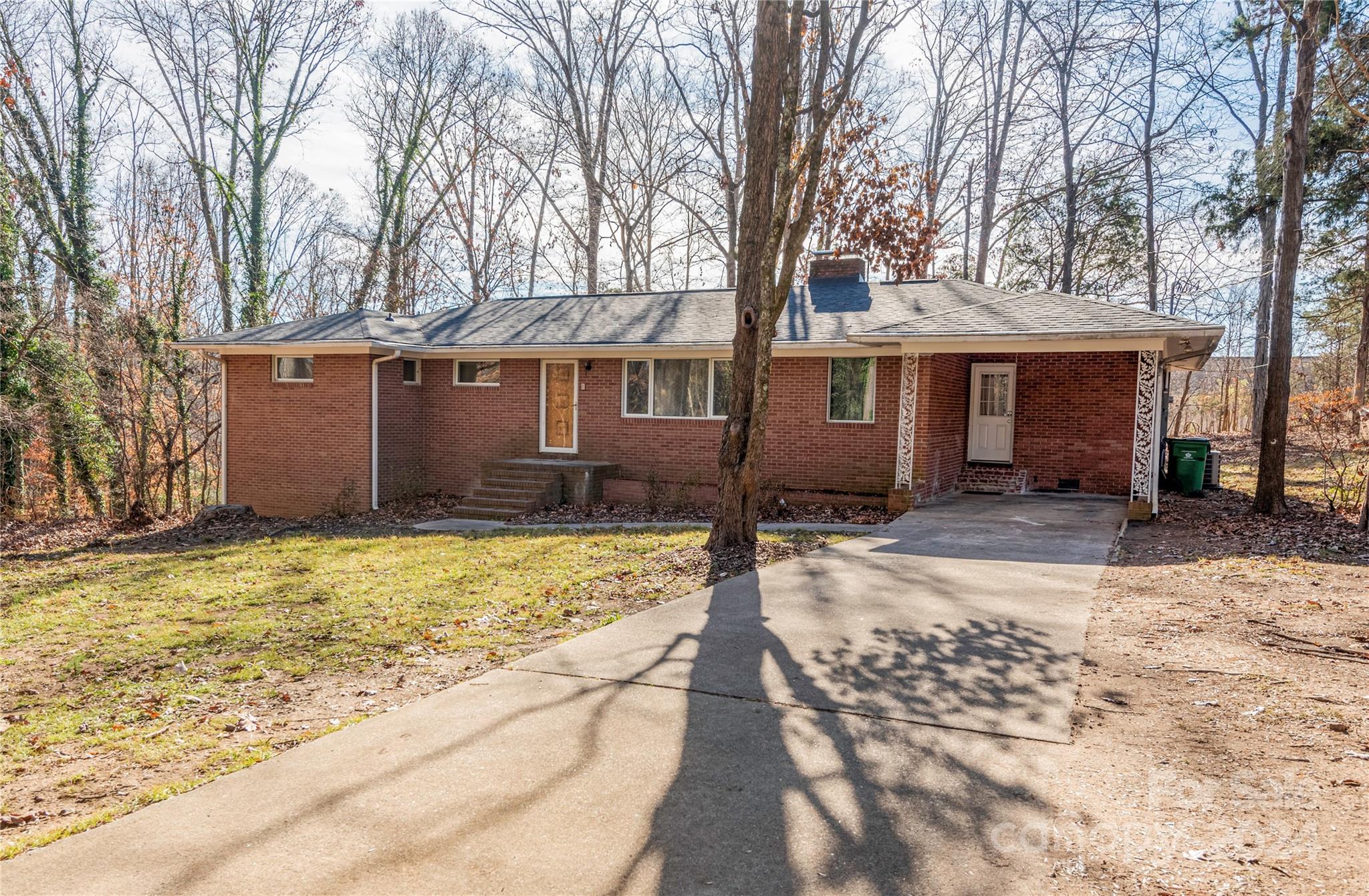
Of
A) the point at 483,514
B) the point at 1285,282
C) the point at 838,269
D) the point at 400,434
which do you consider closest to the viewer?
the point at 1285,282

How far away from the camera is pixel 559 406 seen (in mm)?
15578

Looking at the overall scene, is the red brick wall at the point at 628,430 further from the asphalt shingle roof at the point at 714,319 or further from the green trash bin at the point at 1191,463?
the green trash bin at the point at 1191,463

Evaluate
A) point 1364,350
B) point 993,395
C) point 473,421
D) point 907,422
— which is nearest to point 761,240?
point 907,422

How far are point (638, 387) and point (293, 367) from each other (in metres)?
6.54

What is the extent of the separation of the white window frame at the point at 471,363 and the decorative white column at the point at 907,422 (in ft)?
24.7

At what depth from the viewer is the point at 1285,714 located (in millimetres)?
4395

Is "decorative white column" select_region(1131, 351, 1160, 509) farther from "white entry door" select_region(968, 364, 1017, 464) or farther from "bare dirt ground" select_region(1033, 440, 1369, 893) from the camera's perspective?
"bare dirt ground" select_region(1033, 440, 1369, 893)

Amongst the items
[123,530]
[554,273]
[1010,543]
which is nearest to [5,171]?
[123,530]

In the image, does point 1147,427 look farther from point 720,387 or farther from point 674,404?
point 674,404

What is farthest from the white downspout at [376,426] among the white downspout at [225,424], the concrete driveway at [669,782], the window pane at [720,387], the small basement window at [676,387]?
the concrete driveway at [669,782]

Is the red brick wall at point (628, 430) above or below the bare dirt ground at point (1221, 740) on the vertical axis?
above

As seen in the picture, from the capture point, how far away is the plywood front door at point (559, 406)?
15.5 meters

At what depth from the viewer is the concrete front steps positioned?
14133 mm

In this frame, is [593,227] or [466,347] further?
[593,227]
